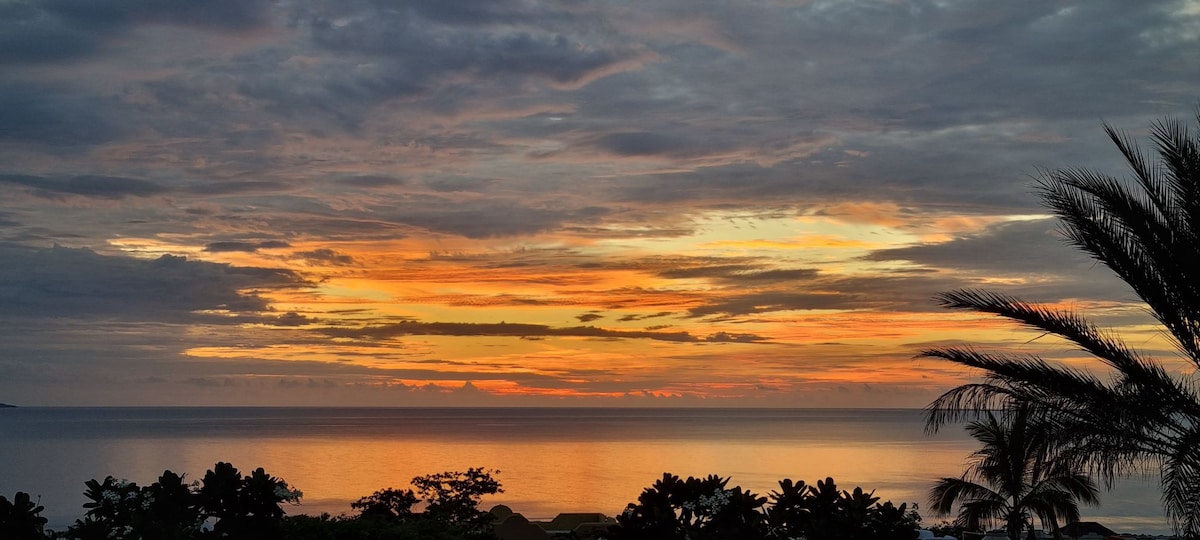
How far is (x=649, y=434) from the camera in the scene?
189 metres

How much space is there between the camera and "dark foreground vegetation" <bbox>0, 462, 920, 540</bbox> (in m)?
10.1

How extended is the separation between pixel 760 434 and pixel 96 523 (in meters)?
186

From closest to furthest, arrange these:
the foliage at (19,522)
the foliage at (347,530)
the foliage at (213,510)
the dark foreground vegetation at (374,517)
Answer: the dark foreground vegetation at (374,517) < the foliage at (213,510) < the foliage at (19,522) < the foliage at (347,530)

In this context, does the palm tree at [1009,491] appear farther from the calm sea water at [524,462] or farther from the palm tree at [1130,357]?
the calm sea water at [524,462]

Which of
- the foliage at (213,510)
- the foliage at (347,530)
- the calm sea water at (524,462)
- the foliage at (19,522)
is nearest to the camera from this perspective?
the foliage at (213,510)

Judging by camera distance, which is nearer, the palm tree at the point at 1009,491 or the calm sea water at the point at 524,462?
the palm tree at the point at 1009,491

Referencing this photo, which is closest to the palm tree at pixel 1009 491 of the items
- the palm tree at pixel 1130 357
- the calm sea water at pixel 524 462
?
the palm tree at pixel 1130 357

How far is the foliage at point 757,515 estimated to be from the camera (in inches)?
394

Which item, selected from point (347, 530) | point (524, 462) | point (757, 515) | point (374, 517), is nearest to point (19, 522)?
point (347, 530)

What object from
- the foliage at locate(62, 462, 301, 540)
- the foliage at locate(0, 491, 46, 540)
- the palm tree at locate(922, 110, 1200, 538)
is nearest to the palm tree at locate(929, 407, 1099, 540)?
the palm tree at locate(922, 110, 1200, 538)

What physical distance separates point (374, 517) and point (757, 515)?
4373mm

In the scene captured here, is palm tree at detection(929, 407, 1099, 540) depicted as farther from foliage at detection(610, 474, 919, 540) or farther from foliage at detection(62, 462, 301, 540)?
foliage at detection(62, 462, 301, 540)

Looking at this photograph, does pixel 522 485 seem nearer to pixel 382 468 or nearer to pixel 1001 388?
pixel 382 468

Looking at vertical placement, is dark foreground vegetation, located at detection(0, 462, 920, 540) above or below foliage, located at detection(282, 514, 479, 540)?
above
